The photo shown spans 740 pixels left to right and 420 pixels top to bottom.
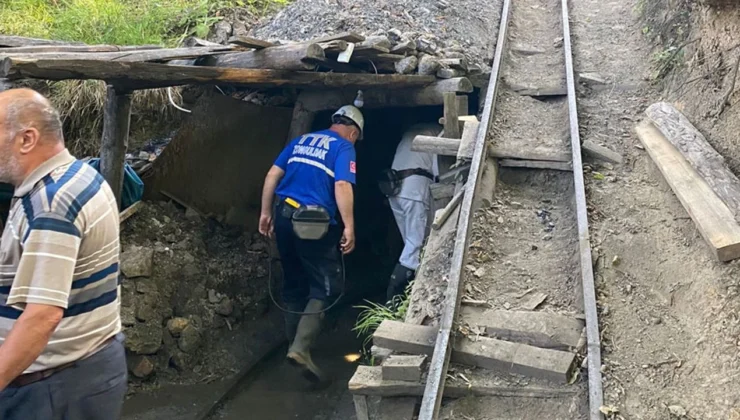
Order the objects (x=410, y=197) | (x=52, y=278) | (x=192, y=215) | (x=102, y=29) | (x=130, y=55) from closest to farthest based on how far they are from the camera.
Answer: (x=52, y=278), (x=130, y=55), (x=410, y=197), (x=192, y=215), (x=102, y=29)

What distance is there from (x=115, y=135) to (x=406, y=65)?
3.00 meters

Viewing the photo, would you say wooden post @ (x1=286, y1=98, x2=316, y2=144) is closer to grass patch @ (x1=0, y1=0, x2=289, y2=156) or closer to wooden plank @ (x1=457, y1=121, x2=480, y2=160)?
grass patch @ (x1=0, y1=0, x2=289, y2=156)

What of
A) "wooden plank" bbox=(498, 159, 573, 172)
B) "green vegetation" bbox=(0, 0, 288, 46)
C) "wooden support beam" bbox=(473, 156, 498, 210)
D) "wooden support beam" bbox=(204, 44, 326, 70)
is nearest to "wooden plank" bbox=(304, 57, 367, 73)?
"wooden support beam" bbox=(204, 44, 326, 70)

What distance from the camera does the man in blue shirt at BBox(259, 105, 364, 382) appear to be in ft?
21.1

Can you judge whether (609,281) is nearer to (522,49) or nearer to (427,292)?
(427,292)

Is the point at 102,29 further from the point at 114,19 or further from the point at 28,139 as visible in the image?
the point at 28,139

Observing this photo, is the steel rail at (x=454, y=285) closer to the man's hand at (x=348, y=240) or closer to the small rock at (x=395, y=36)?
the small rock at (x=395, y=36)

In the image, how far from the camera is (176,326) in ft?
22.2

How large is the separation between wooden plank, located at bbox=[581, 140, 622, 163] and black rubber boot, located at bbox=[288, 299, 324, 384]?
279 cm

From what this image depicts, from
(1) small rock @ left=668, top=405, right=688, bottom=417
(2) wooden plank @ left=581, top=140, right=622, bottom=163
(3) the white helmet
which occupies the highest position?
(3) the white helmet

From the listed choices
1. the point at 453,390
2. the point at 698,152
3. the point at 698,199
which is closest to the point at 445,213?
the point at 698,199

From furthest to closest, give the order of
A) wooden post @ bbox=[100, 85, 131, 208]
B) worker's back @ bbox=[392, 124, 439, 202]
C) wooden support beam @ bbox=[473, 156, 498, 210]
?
worker's back @ bbox=[392, 124, 439, 202], wooden post @ bbox=[100, 85, 131, 208], wooden support beam @ bbox=[473, 156, 498, 210]

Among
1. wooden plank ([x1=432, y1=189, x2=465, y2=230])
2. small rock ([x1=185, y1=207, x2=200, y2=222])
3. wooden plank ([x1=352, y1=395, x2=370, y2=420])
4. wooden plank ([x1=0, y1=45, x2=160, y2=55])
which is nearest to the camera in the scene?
wooden plank ([x1=352, y1=395, x2=370, y2=420])

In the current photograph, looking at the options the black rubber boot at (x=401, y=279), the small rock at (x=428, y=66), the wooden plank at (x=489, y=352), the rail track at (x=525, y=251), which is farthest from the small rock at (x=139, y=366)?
the small rock at (x=428, y=66)
